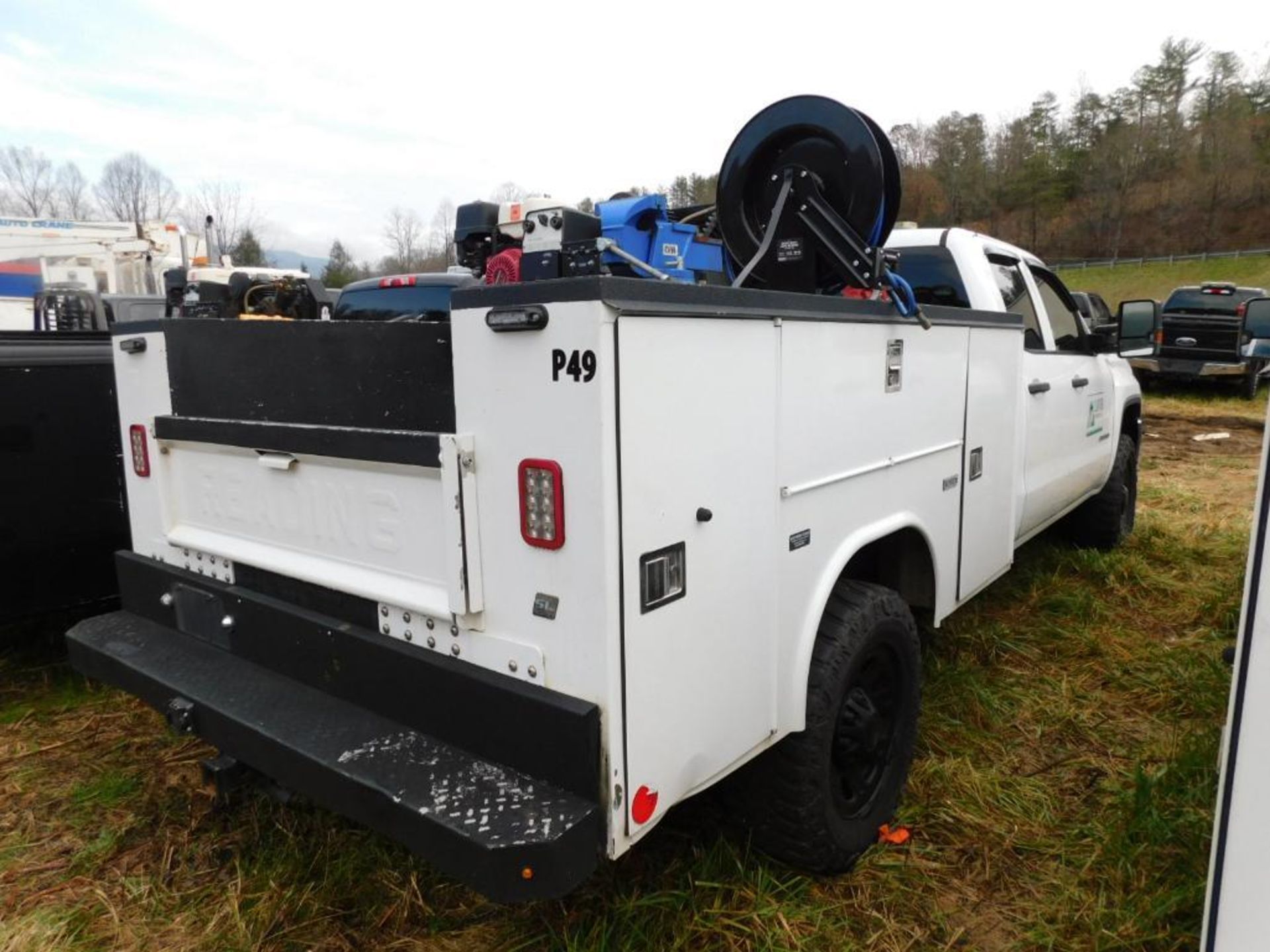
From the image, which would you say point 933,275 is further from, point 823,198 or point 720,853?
point 720,853

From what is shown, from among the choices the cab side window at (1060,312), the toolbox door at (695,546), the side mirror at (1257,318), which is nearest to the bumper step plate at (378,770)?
the toolbox door at (695,546)

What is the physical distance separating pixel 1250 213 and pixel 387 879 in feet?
212

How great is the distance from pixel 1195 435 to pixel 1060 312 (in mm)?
8545

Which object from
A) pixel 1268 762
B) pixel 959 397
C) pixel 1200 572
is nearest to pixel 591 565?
pixel 1268 762

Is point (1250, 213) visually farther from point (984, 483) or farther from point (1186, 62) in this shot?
point (984, 483)

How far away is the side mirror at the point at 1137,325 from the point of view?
480cm

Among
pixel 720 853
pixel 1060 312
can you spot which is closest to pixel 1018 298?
pixel 1060 312

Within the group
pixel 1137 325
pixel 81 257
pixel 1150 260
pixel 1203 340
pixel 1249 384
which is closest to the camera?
pixel 1137 325

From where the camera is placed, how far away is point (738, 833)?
8.43ft

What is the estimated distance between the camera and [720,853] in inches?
99.5

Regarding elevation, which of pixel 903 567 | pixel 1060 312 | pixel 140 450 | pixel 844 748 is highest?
pixel 1060 312

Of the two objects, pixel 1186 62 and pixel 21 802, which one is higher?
pixel 1186 62

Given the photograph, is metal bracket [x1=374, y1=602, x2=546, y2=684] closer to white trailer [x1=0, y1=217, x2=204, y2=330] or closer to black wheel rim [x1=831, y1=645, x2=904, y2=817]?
black wheel rim [x1=831, y1=645, x2=904, y2=817]

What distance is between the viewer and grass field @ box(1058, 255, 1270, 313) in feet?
127
